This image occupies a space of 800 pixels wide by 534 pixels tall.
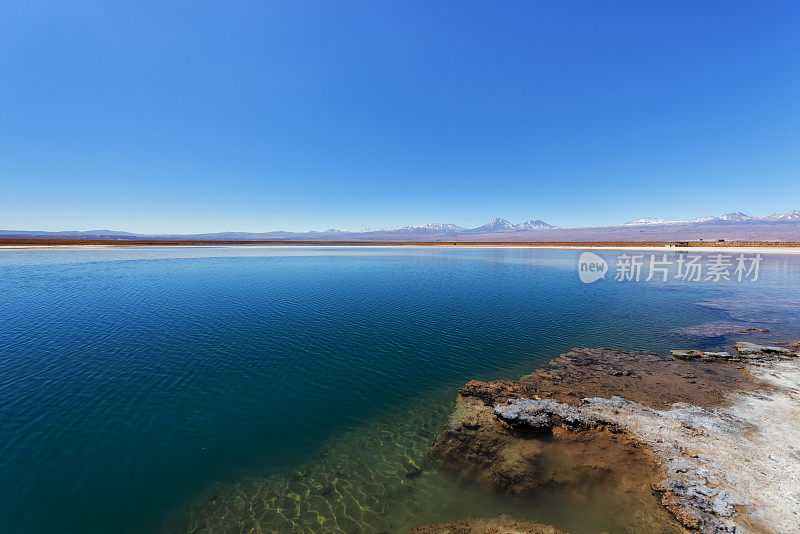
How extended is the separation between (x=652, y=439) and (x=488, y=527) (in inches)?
305

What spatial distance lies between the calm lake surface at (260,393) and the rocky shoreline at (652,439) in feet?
4.41

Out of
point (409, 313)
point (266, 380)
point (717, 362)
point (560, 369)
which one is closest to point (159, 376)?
point (266, 380)

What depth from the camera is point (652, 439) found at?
1127 centimetres

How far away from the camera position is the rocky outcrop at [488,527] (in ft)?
26.6

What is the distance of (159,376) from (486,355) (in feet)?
61.8

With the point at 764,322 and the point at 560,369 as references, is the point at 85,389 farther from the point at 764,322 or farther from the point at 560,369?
the point at 764,322

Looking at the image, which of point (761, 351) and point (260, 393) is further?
point (761, 351)

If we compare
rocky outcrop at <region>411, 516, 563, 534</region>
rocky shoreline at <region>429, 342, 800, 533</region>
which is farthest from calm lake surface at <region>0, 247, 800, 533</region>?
rocky shoreline at <region>429, 342, 800, 533</region>

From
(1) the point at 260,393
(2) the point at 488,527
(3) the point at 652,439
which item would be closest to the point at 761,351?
(3) the point at 652,439

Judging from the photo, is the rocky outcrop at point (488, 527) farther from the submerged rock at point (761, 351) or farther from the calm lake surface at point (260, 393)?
the submerged rock at point (761, 351)

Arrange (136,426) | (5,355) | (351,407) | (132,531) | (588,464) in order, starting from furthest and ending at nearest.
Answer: (5,355)
(351,407)
(136,426)
(588,464)
(132,531)

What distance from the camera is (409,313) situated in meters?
28.5

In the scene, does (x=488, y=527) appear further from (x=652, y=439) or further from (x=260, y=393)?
(x=260, y=393)

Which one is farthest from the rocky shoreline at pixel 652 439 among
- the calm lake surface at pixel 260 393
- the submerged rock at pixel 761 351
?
the submerged rock at pixel 761 351
